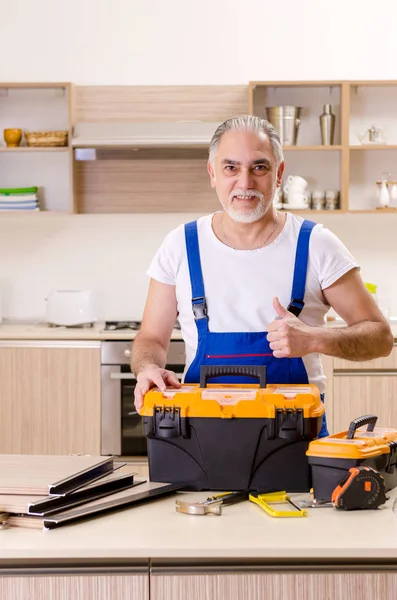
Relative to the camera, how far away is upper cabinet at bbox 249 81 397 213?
4.67 meters

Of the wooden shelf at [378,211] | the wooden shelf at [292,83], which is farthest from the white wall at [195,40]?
the wooden shelf at [378,211]

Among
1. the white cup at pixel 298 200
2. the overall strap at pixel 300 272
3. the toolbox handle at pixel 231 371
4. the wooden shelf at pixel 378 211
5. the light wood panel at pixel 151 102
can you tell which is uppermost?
the light wood panel at pixel 151 102

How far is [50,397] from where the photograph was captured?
14.2 ft

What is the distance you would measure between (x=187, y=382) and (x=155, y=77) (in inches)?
116

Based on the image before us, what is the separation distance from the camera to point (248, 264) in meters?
2.28

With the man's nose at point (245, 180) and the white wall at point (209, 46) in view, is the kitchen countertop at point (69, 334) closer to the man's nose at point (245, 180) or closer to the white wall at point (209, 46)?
the white wall at point (209, 46)

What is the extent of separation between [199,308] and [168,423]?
467 mm

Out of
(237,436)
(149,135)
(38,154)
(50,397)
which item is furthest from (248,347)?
(38,154)

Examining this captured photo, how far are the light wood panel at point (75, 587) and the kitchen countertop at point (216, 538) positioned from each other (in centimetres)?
4

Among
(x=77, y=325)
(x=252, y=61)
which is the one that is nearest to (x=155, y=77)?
(x=252, y=61)

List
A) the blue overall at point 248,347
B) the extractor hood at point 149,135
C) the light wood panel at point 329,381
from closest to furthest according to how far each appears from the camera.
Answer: the blue overall at point 248,347
the light wood panel at point 329,381
the extractor hood at point 149,135

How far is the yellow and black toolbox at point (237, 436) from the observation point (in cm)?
183

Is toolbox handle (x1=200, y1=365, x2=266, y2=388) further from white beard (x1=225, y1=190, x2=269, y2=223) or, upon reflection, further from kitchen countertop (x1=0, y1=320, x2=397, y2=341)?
kitchen countertop (x1=0, y1=320, x2=397, y2=341)

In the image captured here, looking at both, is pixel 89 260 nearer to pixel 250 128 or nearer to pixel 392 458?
pixel 250 128
